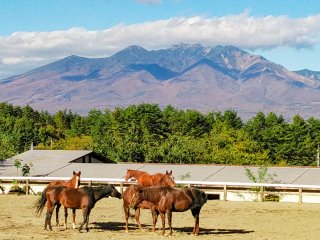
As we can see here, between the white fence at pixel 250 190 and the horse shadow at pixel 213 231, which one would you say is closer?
the horse shadow at pixel 213 231

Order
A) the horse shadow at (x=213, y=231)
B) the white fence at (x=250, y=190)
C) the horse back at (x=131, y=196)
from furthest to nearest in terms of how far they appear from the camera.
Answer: the white fence at (x=250, y=190) < the horse shadow at (x=213, y=231) < the horse back at (x=131, y=196)

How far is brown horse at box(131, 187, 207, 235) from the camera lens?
18391 mm

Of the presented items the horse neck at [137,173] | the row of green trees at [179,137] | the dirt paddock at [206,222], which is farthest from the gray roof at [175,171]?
the row of green trees at [179,137]

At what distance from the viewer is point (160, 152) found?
190 feet

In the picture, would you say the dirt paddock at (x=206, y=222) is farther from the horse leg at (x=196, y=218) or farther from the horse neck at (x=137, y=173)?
the horse neck at (x=137, y=173)

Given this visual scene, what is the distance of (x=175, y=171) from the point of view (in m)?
36.3

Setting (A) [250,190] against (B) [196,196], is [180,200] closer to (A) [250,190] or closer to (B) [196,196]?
(B) [196,196]

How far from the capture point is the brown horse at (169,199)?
1839 cm

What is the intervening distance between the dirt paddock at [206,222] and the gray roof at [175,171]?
4.61 m

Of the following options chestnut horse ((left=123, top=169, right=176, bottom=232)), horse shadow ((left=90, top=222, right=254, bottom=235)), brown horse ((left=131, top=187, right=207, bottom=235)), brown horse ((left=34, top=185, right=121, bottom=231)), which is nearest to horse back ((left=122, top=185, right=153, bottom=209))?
chestnut horse ((left=123, top=169, right=176, bottom=232))

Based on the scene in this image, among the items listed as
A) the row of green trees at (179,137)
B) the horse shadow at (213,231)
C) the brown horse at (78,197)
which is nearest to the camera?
the brown horse at (78,197)

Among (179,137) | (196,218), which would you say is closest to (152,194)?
(196,218)

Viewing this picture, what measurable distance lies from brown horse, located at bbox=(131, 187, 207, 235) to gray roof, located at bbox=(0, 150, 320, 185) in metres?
14.6

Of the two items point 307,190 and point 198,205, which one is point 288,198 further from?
point 198,205
